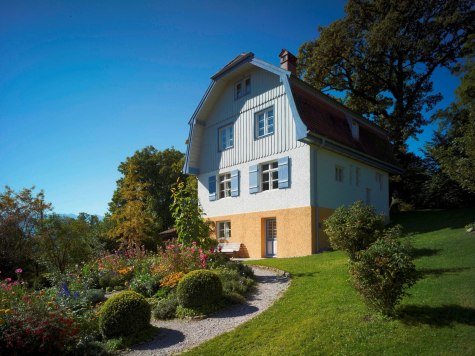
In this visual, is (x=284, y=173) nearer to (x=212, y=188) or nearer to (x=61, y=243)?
(x=212, y=188)

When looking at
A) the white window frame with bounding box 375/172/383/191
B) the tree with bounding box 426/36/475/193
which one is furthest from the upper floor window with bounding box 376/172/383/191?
the tree with bounding box 426/36/475/193

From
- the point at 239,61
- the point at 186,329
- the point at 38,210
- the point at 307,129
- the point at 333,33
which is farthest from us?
the point at 333,33

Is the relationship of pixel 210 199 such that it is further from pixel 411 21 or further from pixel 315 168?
pixel 411 21

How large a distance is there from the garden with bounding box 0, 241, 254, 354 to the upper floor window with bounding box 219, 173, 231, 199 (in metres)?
7.98

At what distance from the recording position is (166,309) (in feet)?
28.8

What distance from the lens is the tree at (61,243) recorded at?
1599cm

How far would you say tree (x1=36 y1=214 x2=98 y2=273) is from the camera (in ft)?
52.5

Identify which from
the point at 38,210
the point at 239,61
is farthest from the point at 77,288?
the point at 239,61

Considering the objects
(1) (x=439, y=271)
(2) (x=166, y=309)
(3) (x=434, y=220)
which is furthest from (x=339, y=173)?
(2) (x=166, y=309)

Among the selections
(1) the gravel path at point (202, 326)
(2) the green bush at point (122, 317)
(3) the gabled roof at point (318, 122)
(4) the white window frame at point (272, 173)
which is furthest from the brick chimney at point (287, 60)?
(2) the green bush at point (122, 317)

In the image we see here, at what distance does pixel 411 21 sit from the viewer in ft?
78.2

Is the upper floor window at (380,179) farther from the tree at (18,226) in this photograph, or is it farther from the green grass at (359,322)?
the tree at (18,226)

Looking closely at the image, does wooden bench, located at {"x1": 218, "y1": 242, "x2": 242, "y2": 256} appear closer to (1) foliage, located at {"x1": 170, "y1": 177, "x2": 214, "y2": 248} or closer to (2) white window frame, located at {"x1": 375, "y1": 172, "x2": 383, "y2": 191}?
(1) foliage, located at {"x1": 170, "y1": 177, "x2": 214, "y2": 248}

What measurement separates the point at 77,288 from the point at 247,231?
9513mm
